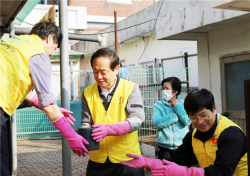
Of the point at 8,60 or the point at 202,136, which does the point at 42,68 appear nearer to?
→ the point at 8,60

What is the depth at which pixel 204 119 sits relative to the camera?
2.27m

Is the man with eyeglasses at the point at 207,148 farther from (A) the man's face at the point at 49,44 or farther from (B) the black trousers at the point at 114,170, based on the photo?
(A) the man's face at the point at 49,44

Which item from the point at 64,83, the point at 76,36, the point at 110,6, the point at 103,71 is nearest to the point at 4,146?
the point at 103,71

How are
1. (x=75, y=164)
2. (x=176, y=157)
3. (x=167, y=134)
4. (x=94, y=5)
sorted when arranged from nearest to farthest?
(x=176, y=157) < (x=167, y=134) < (x=75, y=164) < (x=94, y=5)

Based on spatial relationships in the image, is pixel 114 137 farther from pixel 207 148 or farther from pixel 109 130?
pixel 207 148

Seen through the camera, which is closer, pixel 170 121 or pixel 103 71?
pixel 103 71

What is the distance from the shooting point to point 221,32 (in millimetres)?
6035

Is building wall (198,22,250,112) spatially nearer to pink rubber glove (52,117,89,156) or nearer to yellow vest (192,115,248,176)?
yellow vest (192,115,248,176)

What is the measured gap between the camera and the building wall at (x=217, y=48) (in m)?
5.54

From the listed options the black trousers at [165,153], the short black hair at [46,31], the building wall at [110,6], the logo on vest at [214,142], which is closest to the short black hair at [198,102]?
the logo on vest at [214,142]

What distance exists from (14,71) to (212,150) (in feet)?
5.02

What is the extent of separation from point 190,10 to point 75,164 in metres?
4.05

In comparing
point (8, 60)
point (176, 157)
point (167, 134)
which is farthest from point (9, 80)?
point (167, 134)

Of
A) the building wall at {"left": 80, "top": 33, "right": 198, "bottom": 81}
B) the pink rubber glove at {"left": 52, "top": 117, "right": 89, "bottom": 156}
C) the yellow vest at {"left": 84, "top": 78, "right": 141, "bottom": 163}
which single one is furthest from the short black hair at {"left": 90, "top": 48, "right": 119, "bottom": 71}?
the building wall at {"left": 80, "top": 33, "right": 198, "bottom": 81}
